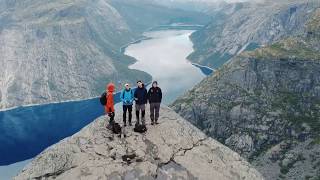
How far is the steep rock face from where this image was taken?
4338cm

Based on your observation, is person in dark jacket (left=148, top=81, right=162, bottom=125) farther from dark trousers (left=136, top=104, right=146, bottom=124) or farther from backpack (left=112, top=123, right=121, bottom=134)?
backpack (left=112, top=123, right=121, bottom=134)

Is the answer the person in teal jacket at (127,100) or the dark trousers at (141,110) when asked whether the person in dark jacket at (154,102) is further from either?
the person in teal jacket at (127,100)

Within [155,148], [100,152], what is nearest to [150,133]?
[155,148]

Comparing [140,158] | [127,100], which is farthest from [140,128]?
[140,158]

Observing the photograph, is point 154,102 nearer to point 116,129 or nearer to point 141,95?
point 141,95

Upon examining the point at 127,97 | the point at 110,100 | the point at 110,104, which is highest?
the point at 127,97

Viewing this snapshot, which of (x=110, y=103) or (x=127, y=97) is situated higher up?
(x=127, y=97)

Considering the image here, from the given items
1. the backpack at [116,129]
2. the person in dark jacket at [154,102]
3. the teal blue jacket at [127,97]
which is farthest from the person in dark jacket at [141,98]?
the backpack at [116,129]

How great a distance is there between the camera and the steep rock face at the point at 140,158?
43.4m

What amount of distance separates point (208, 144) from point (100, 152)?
10.3 metres

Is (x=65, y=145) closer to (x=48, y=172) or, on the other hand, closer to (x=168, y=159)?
(x=48, y=172)

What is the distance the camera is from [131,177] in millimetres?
42562

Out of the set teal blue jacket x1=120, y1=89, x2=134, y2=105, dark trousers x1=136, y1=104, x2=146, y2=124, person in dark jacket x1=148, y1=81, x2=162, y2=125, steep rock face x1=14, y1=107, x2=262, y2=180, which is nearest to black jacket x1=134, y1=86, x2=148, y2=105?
dark trousers x1=136, y1=104, x2=146, y2=124

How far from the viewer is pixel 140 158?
44.5 m
